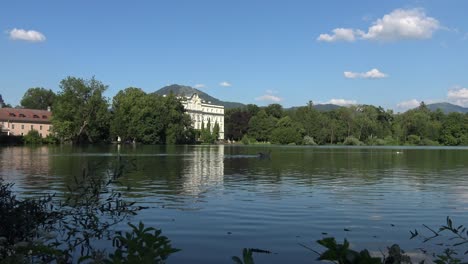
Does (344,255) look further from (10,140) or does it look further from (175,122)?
(175,122)

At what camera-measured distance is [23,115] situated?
13425cm

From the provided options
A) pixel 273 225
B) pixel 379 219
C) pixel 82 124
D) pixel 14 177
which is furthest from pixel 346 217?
pixel 82 124

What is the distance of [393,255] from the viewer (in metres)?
3.98

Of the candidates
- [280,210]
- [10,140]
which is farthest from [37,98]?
[280,210]

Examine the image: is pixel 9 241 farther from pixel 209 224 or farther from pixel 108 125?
pixel 108 125

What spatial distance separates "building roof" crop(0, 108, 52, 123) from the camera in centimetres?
13107

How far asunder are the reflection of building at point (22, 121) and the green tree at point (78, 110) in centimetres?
1349

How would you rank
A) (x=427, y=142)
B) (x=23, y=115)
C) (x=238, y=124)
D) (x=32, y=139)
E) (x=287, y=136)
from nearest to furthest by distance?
(x=32, y=139) < (x=23, y=115) < (x=427, y=142) < (x=287, y=136) < (x=238, y=124)

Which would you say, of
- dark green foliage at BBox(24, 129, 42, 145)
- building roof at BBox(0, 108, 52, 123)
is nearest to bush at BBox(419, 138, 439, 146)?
building roof at BBox(0, 108, 52, 123)

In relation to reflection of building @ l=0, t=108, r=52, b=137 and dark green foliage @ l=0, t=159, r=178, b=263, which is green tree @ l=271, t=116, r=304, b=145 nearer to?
reflection of building @ l=0, t=108, r=52, b=137

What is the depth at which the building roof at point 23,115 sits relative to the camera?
430 feet

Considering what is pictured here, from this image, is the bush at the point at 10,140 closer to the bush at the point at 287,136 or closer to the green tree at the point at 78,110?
the green tree at the point at 78,110

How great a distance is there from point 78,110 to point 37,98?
6207cm

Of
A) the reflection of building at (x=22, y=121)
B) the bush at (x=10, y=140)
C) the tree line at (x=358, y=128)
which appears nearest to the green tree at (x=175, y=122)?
the reflection of building at (x=22, y=121)
